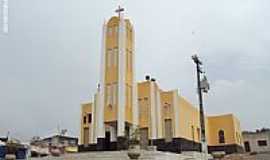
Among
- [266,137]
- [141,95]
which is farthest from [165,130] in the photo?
[266,137]

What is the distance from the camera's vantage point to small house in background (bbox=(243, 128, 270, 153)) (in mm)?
45594

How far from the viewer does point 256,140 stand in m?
46.8

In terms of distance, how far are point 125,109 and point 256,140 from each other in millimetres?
24373

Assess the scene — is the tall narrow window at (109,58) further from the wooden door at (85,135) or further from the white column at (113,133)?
the wooden door at (85,135)

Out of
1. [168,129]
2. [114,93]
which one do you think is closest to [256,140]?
[168,129]

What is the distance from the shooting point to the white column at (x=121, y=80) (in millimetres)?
28578

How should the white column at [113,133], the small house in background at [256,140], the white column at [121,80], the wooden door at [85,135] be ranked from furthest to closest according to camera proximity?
the small house in background at [256,140] < the wooden door at [85,135] < the white column at [113,133] < the white column at [121,80]

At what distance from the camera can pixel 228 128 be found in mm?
39844

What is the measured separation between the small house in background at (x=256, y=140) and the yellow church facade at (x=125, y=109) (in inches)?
607

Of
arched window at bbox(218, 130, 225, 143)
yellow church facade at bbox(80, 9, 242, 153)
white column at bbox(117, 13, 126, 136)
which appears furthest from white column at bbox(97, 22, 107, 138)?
arched window at bbox(218, 130, 225, 143)

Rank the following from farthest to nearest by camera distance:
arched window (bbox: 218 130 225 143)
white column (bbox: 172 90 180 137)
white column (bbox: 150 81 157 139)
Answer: arched window (bbox: 218 130 225 143), white column (bbox: 150 81 157 139), white column (bbox: 172 90 180 137)

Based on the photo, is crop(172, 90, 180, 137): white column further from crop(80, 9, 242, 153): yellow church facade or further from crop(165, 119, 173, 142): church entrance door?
crop(165, 119, 173, 142): church entrance door

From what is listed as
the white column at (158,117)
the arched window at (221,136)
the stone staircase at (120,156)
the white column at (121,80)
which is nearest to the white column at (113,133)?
the white column at (121,80)

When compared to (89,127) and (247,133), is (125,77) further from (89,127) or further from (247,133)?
(247,133)
